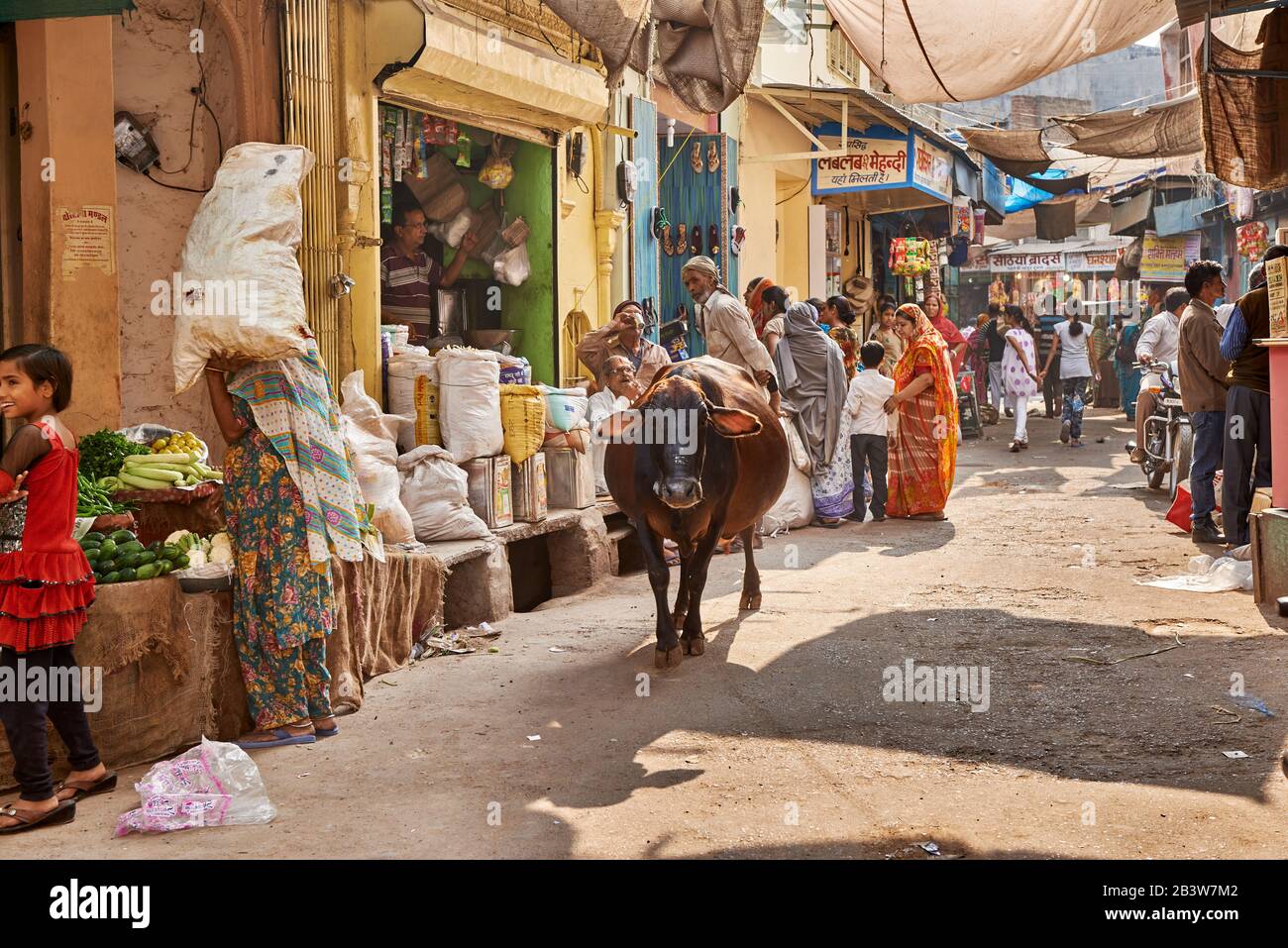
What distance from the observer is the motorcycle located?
1207cm

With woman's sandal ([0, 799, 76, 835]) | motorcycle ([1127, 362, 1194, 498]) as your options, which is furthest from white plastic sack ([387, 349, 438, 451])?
motorcycle ([1127, 362, 1194, 498])

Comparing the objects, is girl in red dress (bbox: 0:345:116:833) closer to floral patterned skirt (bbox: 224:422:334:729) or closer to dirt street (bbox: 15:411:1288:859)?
dirt street (bbox: 15:411:1288:859)

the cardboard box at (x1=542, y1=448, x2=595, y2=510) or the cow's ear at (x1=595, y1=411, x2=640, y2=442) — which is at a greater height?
the cow's ear at (x1=595, y1=411, x2=640, y2=442)

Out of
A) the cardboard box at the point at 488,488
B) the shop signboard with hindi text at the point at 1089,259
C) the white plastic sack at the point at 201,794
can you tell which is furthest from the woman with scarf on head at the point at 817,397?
the shop signboard with hindi text at the point at 1089,259

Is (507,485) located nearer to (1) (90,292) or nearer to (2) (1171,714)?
(1) (90,292)

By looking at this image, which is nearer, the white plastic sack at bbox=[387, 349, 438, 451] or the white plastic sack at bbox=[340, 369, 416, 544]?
the white plastic sack at bbox=[340, 369, 416, 544]

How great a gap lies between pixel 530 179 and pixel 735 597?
4484 millimetres

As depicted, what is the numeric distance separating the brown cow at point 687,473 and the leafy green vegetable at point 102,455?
233 centimetres

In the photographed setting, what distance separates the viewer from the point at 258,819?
455cm

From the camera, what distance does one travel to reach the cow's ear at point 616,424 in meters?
6.80

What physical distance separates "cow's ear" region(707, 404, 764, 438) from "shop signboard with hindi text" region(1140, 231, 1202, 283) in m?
24.2

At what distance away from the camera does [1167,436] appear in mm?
13016
